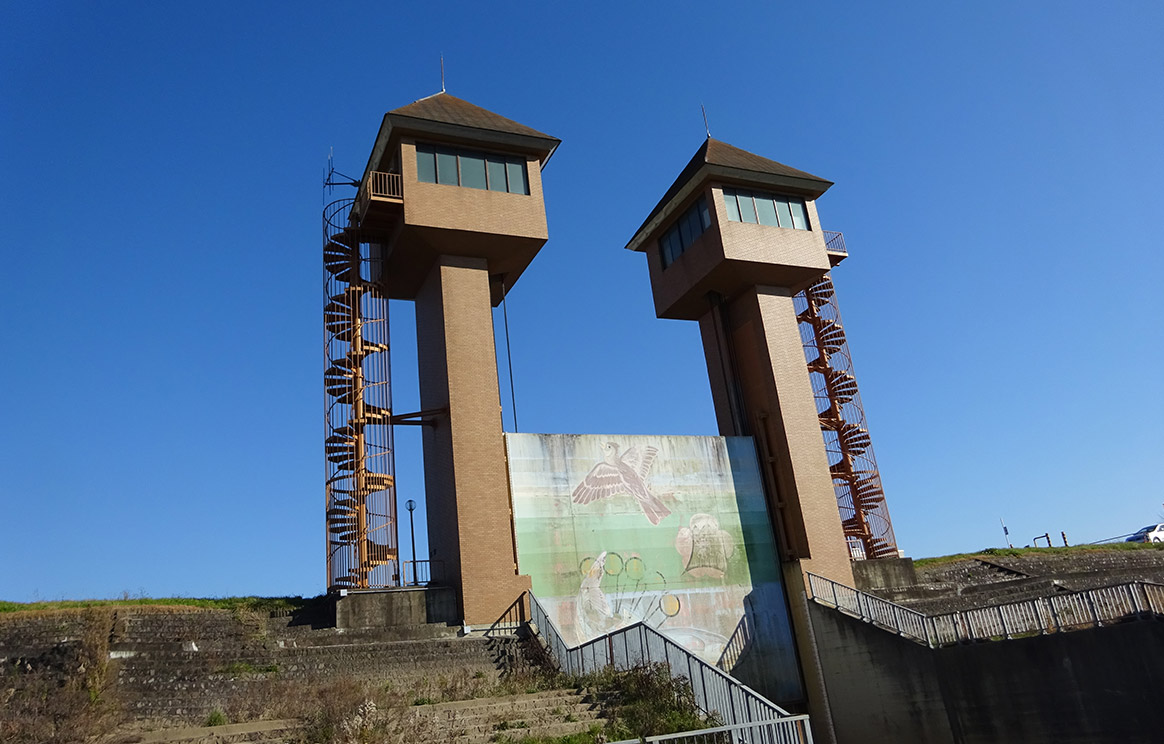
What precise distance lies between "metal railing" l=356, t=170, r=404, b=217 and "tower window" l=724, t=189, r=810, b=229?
10.5 m

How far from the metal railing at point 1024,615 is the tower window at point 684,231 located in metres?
12.6

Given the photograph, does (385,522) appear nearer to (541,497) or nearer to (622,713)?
(541,497)

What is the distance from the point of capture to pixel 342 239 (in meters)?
25.8

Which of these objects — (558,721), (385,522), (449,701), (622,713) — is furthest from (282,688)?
(385,522)

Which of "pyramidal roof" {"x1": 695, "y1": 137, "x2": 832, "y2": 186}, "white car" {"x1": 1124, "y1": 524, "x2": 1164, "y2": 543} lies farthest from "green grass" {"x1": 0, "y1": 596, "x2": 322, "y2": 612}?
"white car" {"x1": 1124, "y1": 524, "x2": 1164, "y2": 543}

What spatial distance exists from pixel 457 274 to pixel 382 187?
317 centimetres

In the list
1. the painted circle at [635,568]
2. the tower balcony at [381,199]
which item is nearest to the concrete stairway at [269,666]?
the painted circle at [635,568]

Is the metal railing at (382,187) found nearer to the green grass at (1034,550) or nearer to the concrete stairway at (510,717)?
the concrete stairway at (510,717)

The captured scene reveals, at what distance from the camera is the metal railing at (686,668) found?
12344mm

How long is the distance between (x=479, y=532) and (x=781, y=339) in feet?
39.6

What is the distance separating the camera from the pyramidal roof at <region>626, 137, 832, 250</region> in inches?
1120

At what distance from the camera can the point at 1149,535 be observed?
36.9 metres

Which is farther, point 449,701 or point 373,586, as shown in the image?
point 373,586

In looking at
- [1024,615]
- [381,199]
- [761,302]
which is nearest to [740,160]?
[761,302]
